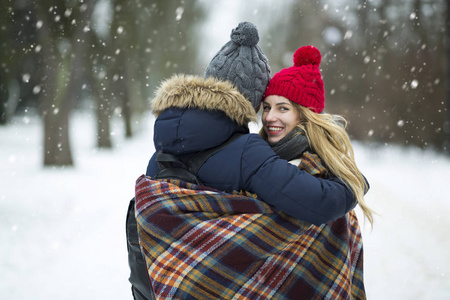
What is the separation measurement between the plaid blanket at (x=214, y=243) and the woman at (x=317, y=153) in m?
0.16

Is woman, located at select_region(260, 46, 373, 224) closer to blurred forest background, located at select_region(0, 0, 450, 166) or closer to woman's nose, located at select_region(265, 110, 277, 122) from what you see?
woman's nose, located at select_region(265, 110, 277, 122)

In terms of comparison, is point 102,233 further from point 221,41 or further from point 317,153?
point 221,41

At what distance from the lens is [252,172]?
200 cm

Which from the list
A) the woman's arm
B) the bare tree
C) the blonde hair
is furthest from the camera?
the bare tree

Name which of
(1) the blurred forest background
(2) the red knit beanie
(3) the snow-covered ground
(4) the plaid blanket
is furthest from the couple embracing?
(1) the blurred forest background

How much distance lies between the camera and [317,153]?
237 centimetres

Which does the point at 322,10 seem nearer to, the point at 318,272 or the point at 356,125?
the point at 356,125

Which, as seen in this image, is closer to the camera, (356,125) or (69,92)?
(69,92)

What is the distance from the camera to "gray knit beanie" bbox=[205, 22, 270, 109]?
2.27m

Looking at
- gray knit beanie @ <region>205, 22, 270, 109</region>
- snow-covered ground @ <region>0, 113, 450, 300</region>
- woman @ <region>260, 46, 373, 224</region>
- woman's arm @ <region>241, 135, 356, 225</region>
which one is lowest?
snow-covered ground @ <region>0, 113, 450, 300</region>

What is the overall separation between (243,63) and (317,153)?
638 millimetres

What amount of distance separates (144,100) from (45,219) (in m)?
20.3

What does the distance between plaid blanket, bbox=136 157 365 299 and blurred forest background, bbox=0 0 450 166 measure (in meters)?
10.5

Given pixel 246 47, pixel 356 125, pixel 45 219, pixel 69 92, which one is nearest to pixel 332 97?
pixel 356 125
